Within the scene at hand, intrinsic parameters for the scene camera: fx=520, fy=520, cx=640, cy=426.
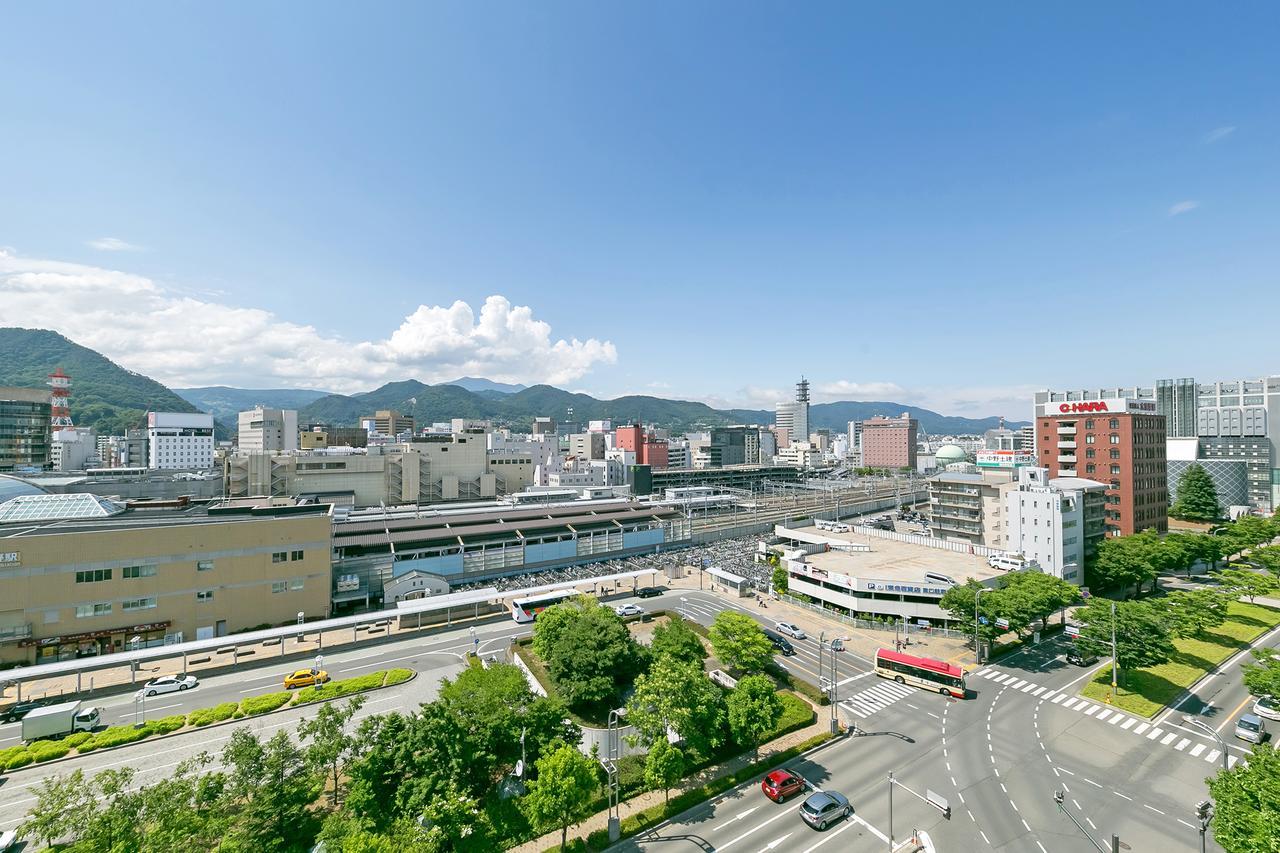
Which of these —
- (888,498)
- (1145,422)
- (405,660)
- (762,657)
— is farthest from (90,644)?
(888,498)

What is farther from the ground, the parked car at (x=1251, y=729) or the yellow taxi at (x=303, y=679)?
the parked car at (x=1251, y=729)

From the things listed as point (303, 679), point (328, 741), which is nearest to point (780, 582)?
point (303, 679)

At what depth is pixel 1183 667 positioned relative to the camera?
4388 cm

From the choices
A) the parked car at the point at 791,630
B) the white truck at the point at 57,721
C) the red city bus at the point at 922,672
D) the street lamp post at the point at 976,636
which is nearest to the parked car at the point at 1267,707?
the street lamp post at the point at 976,636

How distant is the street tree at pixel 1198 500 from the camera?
9456 cm

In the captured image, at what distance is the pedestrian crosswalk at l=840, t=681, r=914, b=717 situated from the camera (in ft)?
124

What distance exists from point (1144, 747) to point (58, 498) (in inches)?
3943

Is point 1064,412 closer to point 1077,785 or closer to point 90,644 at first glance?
point 1077,785

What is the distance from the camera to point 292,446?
545 feet

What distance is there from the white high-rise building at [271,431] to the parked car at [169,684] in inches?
5338

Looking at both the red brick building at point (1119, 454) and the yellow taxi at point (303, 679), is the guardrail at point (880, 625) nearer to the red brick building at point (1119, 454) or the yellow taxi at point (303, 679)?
the yellow taxi at point (303, 679)

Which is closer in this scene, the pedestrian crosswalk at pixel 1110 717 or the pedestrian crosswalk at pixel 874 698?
the pedestrian crosswalk at pixel 1110 717

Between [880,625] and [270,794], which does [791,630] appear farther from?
[270,794]

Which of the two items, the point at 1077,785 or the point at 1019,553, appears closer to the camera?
the point at 1077,785
